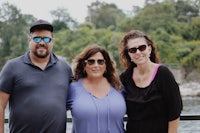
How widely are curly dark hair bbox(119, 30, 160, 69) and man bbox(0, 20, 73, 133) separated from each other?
499mm

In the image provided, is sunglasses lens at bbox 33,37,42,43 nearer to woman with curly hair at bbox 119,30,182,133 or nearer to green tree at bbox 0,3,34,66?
woman with curly hair at bbox 119,30,182,133

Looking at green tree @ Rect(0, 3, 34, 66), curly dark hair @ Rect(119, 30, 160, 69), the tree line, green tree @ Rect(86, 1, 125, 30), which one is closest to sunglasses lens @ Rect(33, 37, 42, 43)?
curly dark hair @ Rect(119, 30, 160, 69)

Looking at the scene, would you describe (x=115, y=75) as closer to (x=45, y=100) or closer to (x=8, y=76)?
(x=45, y=100)

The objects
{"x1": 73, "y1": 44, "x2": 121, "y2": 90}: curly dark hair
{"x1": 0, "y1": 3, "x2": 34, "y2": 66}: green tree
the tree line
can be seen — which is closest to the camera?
{"x1": 73, "y1": 44, "x2": 121, "y2": 90}: curly dark hair

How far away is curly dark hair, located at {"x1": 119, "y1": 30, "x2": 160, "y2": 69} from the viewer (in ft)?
9.65

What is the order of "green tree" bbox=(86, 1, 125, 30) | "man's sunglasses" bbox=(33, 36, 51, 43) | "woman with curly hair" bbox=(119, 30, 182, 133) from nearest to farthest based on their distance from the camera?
"woman with curly hair" bbox=(119, 30, 182, 133)
"man's sunglasses" bbox=(33, 36, 51, 43)
"green tree" bbox=(86, 1, 125, 30)

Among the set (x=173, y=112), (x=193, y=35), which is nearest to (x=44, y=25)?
(x=173, y=112)

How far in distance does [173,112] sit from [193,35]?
137 feet

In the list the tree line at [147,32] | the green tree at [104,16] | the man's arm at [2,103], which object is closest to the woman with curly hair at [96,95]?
the man's arm at [2,103]

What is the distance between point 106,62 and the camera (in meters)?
3.06

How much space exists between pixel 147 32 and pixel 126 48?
40.9 m

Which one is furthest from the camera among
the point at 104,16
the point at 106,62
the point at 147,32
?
the point at 104,16

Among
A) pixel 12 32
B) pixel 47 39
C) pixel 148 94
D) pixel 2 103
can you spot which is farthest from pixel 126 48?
pixel 12 32

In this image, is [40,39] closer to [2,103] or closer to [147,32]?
[2,103]
